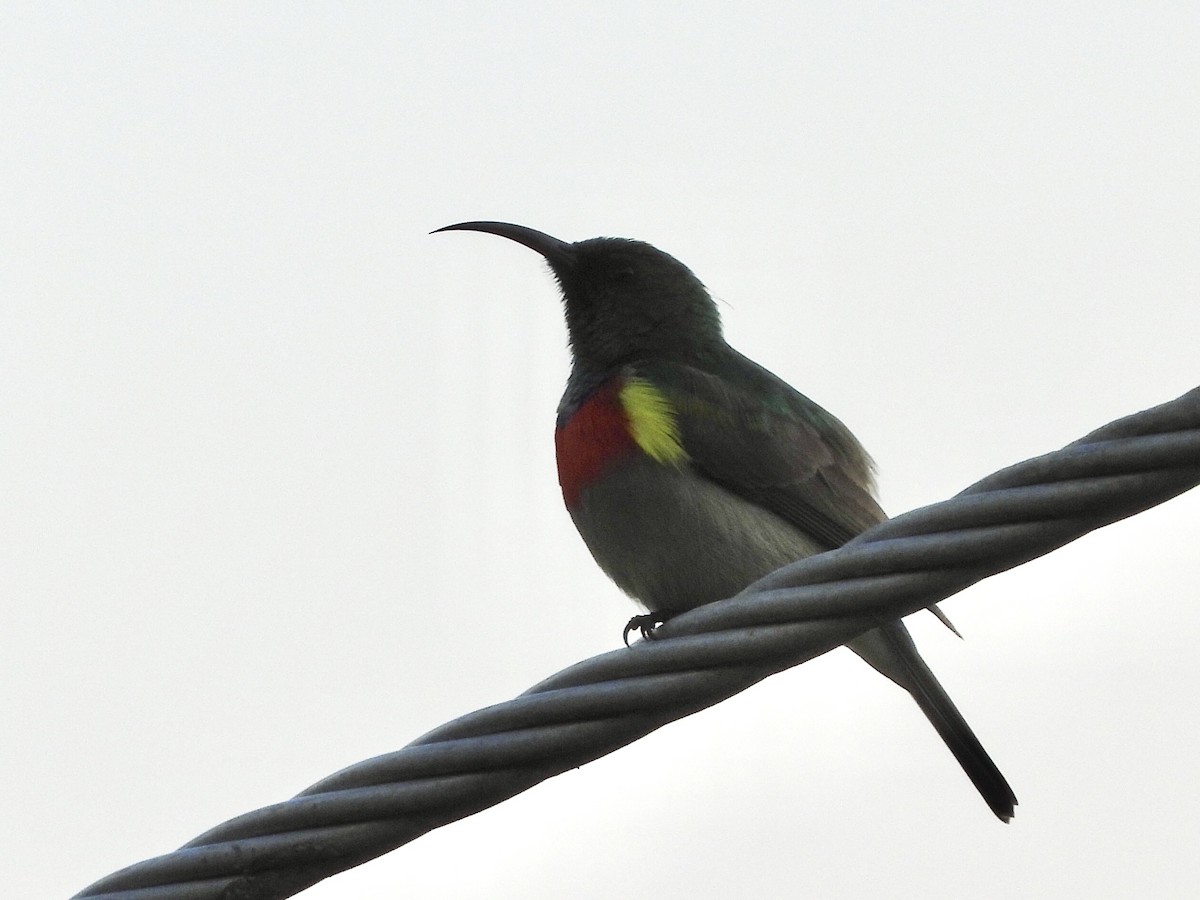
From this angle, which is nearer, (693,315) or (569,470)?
(569,470)

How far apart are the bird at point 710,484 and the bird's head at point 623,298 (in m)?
0.03

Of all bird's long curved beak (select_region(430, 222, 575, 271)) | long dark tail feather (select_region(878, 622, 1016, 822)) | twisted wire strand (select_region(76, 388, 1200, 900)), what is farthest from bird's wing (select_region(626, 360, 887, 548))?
twisted wire strand (select_region(76, 388, 1200, 900))

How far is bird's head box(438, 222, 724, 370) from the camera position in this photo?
20.7ft

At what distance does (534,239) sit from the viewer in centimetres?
684

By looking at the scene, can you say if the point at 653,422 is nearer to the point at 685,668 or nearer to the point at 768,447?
the point at 768,447

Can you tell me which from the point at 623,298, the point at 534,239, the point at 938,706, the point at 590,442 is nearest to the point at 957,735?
the point at 938,706

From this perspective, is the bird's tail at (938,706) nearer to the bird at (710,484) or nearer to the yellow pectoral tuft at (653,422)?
the bird at (710,484)

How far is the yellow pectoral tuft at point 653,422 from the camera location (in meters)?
5.41

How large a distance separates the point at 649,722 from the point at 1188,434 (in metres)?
1.04

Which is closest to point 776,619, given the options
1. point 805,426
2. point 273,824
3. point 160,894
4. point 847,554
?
point 847,554

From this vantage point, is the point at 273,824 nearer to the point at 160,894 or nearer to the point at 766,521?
the point at 160,894

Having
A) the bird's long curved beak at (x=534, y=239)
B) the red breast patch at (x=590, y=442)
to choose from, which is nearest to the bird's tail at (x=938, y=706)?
the red breast patch at (x=590, y=442)

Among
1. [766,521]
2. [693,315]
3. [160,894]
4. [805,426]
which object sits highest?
[693,315]

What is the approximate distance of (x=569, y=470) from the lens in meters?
5.55
